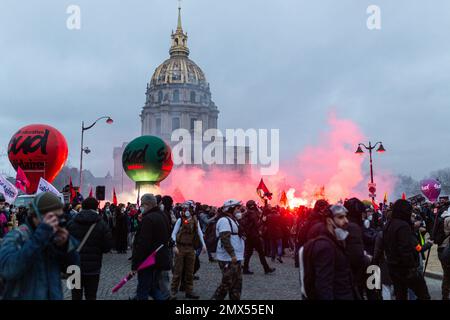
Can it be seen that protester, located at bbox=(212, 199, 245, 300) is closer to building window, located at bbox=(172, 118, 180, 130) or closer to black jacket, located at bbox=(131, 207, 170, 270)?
black jacket, located at bbox=(131, 207, 170, 270)

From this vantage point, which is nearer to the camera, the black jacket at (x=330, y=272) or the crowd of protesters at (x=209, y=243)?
the crowd of protesters at (x=209, y=243)

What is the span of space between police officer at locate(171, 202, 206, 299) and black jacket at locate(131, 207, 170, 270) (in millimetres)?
1751

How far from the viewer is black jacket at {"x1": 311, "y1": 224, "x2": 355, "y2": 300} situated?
3920mm

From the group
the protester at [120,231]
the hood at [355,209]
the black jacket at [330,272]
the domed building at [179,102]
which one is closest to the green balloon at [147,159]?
the protester at [120,231]

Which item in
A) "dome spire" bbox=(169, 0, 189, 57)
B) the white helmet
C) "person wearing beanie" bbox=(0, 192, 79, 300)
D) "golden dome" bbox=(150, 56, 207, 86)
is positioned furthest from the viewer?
"dome spire" bbox=(169, 0, 189, 57)

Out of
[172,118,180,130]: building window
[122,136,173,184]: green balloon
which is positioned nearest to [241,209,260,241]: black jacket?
[122,136,173,184]: green balloon

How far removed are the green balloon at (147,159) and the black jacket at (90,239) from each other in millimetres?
23769

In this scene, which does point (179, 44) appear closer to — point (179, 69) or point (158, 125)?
point (179, 69)

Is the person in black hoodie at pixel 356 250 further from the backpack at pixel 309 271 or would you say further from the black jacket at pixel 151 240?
the black jacket at pixel 151 240

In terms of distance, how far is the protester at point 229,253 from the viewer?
7.23 metres

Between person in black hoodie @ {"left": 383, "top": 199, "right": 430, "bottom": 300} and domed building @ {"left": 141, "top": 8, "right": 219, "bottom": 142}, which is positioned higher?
domed building @ {"left": 141, "top": 8, "right": 219, "bottom": 142}

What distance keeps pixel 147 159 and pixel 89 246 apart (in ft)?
78.5
